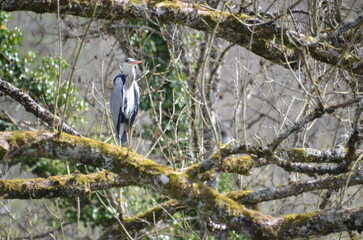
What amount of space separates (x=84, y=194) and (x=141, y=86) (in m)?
4.15

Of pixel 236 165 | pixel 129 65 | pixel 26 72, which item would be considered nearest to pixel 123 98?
pixel 129 65

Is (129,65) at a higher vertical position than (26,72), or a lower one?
higher

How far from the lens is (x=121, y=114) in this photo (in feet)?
22.5

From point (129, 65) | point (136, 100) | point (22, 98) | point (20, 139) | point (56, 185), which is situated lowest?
point (136, 100)

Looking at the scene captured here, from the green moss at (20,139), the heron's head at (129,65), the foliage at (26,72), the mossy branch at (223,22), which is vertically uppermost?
the mossy branch at (223,22)

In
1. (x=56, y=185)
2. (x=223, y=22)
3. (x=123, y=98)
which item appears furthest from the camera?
(x=123, y=98)

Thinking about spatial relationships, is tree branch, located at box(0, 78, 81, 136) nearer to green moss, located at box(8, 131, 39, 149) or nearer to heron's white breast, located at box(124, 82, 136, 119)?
green moss, located at box(8, 131, 39, 149)

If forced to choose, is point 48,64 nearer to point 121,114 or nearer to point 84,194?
point 121,114

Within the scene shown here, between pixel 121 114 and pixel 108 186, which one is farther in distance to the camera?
pixel 121 114

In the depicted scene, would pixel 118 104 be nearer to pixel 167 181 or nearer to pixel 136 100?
pixel 136 100

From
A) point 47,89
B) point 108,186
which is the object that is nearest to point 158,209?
point 108,186

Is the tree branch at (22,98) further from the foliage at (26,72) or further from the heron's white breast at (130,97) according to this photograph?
the foliage at (26,72)

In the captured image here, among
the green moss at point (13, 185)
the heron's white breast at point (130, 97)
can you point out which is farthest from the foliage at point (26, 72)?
the green moss at point (13, 185)

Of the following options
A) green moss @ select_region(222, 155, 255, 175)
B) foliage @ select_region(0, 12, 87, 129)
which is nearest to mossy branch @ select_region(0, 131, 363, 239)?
green moss @ select_region(222, 155, 255, 175)
